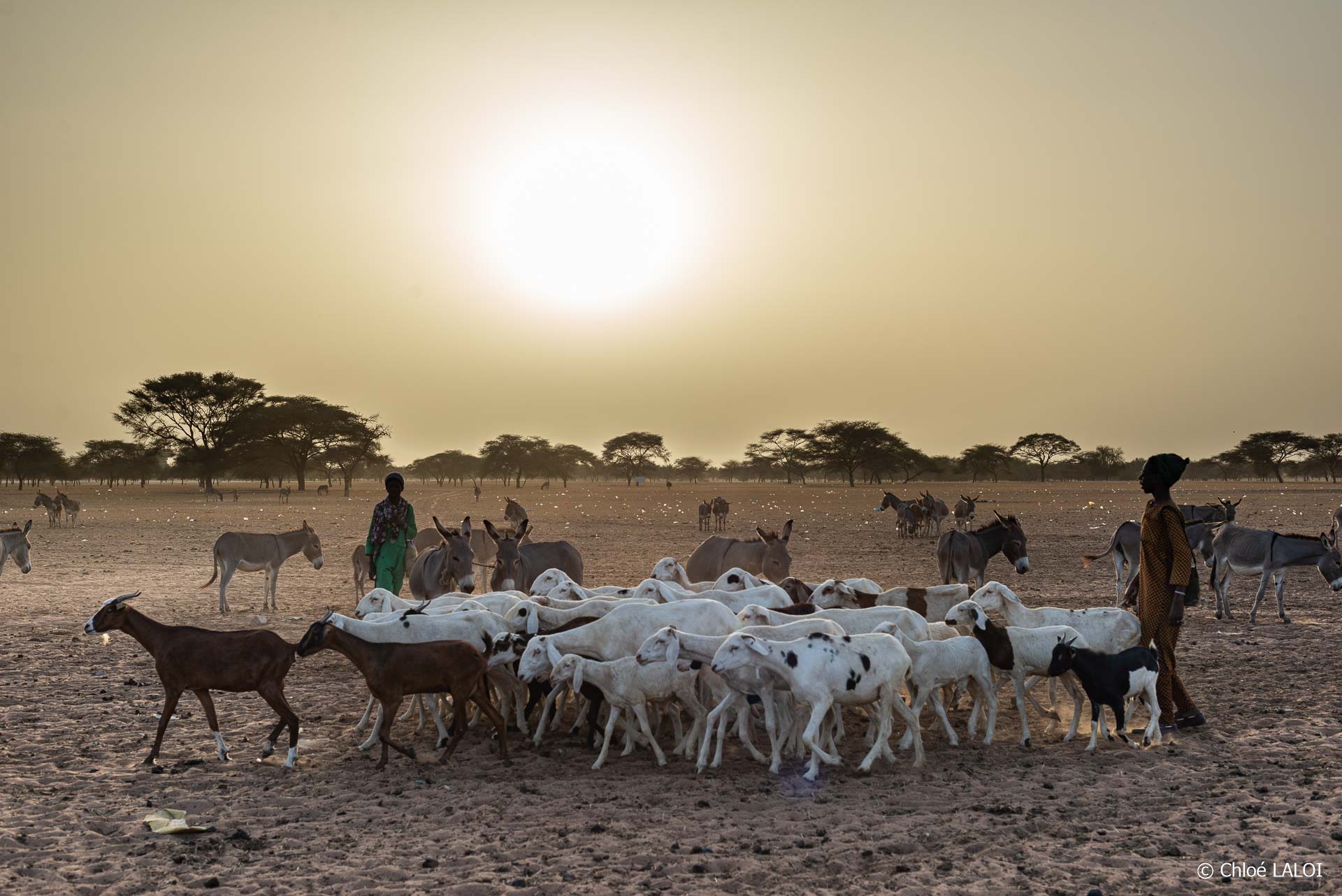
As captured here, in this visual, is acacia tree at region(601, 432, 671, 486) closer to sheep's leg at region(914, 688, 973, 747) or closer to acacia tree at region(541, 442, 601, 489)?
acacia tree at region(541, 442, 601, 489)

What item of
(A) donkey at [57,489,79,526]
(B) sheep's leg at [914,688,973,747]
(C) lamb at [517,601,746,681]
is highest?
(A) donkey at [57,489,79,526]

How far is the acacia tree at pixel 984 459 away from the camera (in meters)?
123

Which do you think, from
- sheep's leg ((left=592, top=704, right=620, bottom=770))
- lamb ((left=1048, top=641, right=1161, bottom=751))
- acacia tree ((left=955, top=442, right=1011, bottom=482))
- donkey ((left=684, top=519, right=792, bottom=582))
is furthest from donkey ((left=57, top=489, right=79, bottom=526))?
acacia tree ((left=955, top=442, right=1011, bottom=482))

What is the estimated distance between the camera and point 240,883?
561 centimetres

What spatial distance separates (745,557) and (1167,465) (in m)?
7.83

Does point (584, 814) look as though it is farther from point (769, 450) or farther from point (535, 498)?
point (769, 450)

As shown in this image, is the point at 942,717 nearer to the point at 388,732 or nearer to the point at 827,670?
the point at 827,670

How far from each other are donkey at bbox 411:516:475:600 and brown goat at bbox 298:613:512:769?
16.1 feet

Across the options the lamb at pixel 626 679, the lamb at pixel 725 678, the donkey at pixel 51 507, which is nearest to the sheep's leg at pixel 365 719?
the lamb at pixel 626 679

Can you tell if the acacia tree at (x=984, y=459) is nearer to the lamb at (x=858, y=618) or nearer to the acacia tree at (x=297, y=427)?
the acacia tree at (x=297, y=427)

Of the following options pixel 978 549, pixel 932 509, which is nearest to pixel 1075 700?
pixel 978 549

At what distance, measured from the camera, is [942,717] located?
863cm

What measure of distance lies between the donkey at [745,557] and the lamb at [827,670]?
25.4 ft

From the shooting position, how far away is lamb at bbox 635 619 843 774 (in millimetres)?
7973
